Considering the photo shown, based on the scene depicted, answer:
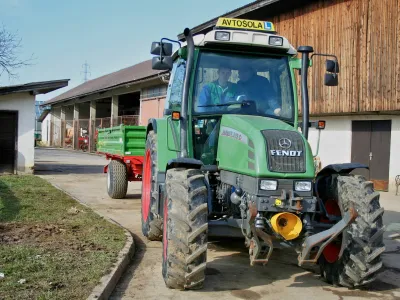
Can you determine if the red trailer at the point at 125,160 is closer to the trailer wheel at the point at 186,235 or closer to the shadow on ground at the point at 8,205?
the shadow on ground at the point at 8,205

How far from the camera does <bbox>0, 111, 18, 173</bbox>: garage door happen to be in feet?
54.6

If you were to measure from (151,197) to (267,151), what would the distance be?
244 cm

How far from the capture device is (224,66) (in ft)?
19.8

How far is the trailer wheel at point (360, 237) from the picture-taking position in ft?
16.6

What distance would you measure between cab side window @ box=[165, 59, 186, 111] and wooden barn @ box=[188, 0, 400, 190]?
9.11 metres

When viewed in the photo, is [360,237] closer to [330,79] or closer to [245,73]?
[330,79]

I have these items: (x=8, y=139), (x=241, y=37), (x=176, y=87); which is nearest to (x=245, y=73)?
(x=241, y=37)

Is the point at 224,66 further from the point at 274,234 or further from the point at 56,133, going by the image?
the point at 56,133

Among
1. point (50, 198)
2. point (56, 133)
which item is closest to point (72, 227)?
point (50, 198)

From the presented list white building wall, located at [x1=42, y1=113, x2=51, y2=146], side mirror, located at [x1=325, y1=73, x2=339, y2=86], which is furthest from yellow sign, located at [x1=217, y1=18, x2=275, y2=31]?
white building wall, located at [x1=42, y1=113, x2=51, y2=146]

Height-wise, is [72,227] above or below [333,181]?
below

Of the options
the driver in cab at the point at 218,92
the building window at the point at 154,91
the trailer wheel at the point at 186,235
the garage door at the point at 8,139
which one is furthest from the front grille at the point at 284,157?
the building window at the point at 154,91

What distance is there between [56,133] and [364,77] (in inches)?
1472

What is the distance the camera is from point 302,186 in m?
5.00
